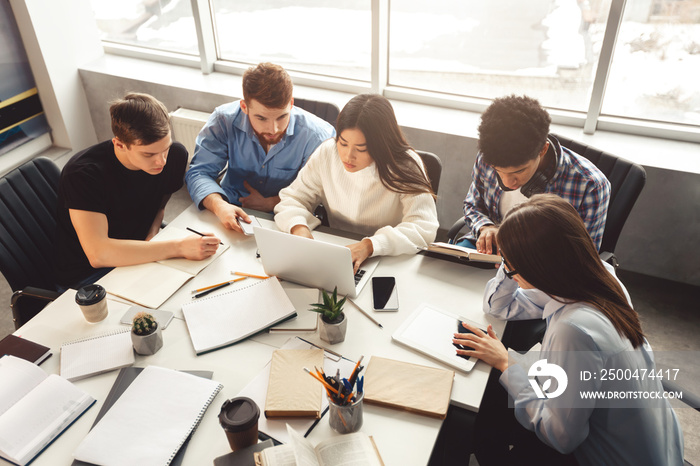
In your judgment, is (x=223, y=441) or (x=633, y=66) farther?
(x=633, y=66)

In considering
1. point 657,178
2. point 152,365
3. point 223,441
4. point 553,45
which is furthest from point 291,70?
point 223,441

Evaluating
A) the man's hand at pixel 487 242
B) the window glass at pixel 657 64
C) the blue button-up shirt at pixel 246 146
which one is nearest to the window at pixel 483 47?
the window glass at pixel 657 64

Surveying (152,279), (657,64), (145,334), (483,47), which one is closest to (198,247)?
(152,279)

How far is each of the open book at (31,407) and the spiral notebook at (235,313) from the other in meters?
0.36

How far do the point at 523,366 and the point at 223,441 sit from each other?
96 cm

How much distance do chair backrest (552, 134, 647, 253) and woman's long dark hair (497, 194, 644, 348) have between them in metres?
Answer: 0.82

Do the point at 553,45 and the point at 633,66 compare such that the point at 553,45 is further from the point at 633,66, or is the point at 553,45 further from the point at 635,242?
the point at 635,242

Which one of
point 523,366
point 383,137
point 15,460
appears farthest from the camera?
point 383,137

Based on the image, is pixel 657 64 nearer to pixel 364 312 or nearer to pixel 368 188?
pixel 368 188

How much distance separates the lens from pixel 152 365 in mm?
1590

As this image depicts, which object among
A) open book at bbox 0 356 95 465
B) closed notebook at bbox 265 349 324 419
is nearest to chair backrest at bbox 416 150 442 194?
closed notebook at bbox 265 349 324 419

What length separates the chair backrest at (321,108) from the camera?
9.09 ft

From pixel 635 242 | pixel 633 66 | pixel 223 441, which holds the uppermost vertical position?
pixel 633 66

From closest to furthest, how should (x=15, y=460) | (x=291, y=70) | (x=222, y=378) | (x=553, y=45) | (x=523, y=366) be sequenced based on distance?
(x=15, y=460)
(x=222, y=378)
(x=523, y=366)
(x=553, y=45)
(x=291, y=70)
